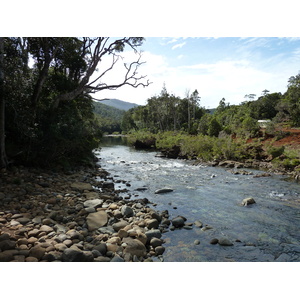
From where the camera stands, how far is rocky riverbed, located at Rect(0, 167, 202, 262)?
10.7 feet

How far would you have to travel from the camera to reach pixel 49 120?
7.61 meters

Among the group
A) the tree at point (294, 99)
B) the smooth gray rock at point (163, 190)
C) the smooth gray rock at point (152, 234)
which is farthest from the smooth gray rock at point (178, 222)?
the tree at point (294, 99)

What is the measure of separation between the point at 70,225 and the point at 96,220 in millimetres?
547

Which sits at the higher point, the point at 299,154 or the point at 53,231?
the point at 299,154

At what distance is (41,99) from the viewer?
8.59 metres

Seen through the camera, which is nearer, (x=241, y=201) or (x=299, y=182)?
(x=241, y=201)

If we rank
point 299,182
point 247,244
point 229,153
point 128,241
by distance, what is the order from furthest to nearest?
point 229,153 → point 299,182 → point 247,244 → point 128,241

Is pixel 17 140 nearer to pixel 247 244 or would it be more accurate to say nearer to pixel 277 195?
pixel 247 244

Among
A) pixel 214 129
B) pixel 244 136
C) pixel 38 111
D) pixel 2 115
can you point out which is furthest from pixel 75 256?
pixel 214 129

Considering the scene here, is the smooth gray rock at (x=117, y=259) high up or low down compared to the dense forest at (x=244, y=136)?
down

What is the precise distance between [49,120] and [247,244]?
677cm

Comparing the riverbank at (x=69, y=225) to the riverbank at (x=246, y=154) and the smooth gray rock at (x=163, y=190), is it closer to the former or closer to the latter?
the smooth gray rock at (x=163, y=190)

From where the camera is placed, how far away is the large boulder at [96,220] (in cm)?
444
